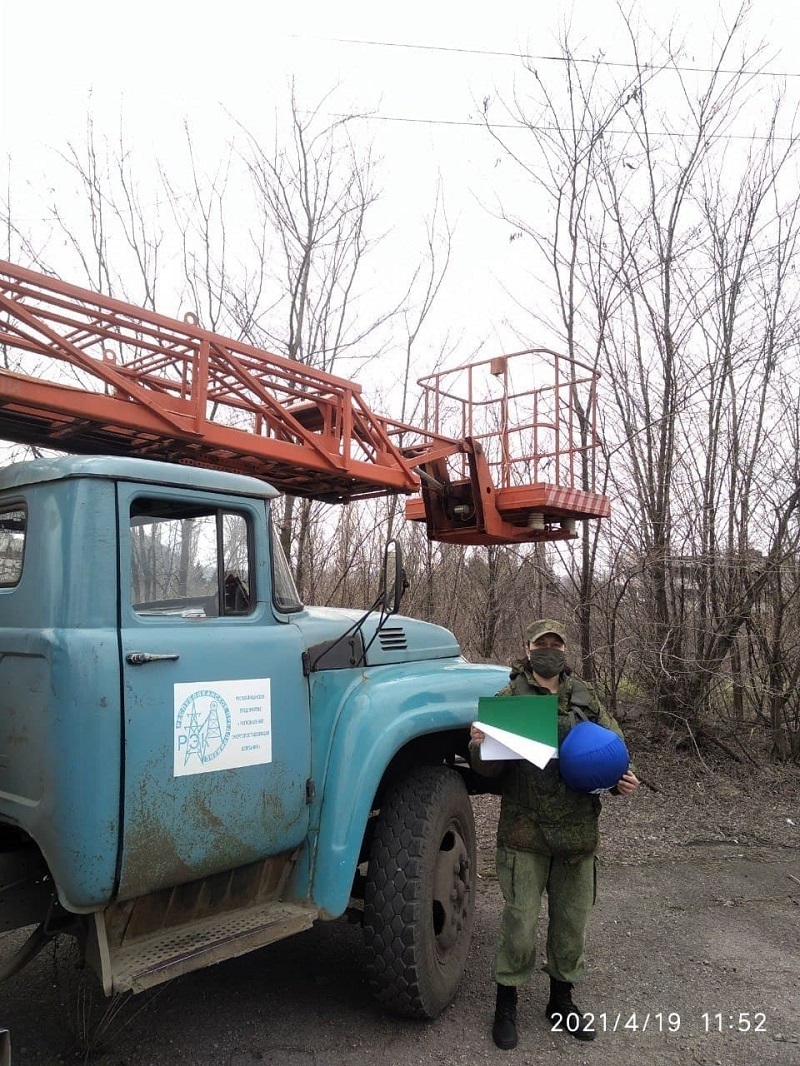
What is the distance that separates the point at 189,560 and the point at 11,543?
663mm

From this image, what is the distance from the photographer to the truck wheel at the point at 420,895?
330 centimetres

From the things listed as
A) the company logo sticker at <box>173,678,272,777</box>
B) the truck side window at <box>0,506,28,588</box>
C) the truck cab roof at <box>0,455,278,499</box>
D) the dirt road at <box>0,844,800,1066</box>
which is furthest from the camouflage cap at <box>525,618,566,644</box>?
the truck side window at <box>0,506,28,588</box>

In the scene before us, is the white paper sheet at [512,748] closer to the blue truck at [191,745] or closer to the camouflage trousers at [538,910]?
the blue truck at [191,745]

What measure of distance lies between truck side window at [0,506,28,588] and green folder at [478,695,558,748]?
1948 mm

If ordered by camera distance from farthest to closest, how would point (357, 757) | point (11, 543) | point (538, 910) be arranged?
point (538, 910) < point (357, 757) < point (11, 543)

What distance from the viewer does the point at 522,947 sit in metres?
3.26

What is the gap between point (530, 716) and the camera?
325 centimetres

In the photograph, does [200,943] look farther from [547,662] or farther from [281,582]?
[547,662]

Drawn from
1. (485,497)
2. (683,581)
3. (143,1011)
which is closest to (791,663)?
(683,581)

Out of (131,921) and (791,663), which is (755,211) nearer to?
(791,663)

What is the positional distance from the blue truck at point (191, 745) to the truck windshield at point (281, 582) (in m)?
0.01

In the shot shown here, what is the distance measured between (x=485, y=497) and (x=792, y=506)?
13.1 feet
